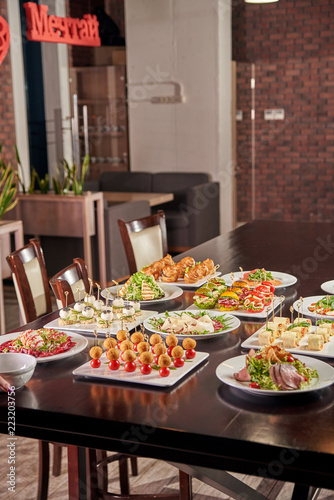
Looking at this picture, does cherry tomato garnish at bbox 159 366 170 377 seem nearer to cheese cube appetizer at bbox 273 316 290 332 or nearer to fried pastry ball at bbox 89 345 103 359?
fried pastry ball at bbox 89 345 103 359

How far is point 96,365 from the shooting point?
164cm

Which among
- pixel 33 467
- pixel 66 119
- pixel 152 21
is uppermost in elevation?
pixel 152 21

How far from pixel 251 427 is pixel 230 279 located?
1.21 meters

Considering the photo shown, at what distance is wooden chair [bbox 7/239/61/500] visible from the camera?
2.42 m

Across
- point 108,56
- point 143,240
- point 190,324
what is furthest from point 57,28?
point 190,324

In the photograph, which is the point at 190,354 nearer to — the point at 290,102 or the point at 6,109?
the point at 6,109

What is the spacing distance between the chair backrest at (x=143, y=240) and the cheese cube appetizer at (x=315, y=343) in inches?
66.8

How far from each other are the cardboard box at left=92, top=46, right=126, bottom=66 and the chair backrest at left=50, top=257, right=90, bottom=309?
6.48 meters

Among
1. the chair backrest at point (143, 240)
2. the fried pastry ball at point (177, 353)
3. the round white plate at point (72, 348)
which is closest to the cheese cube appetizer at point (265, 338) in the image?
the fried pastry ball at point (177, 353)

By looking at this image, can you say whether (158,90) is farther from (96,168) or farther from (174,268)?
(174,268)

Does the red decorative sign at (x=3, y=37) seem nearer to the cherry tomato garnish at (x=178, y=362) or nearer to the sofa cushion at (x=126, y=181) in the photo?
the sofa cushion at (x=126, y=181)

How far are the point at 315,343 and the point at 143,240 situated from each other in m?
1.82

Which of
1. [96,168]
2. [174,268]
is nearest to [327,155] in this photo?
[96,168]

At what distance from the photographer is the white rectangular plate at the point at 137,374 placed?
5.07ft
